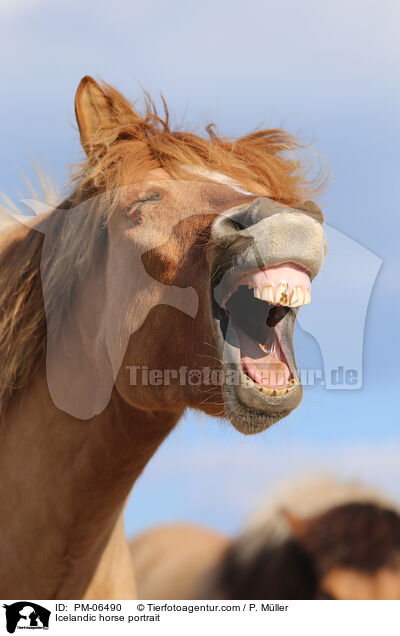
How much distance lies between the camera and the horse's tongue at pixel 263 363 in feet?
5.13

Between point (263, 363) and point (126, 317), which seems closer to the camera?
point (263, 363)

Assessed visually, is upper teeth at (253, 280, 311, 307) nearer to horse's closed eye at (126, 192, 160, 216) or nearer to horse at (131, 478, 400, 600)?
horse's closed eye at (126, 192, 160, 216)

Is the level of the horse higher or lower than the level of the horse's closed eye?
lower

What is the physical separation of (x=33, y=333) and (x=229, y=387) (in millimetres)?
773

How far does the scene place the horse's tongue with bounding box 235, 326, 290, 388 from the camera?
1564 millimetres

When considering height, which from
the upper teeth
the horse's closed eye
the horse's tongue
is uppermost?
the horse's closed eye

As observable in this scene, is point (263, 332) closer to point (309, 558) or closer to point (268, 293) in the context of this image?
point (268, 293)

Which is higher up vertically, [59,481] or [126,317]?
[126,317]
